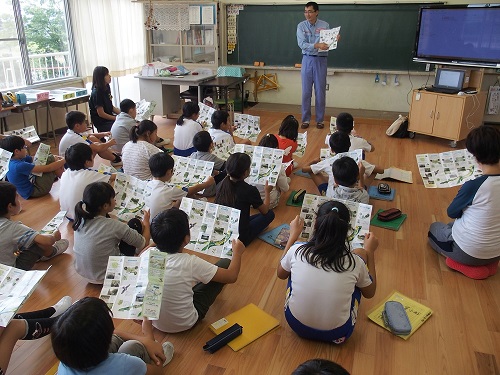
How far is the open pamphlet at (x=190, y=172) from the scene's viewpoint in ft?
10.3

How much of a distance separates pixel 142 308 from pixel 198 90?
5.01 meters

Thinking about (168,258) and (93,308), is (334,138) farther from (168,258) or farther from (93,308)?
(93,308)

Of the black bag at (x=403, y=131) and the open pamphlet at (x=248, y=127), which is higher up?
the open pamphlet at (x=248, y=127)

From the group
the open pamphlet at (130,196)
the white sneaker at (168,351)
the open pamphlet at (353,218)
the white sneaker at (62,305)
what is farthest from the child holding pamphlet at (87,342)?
the open pamphlet at (130,196)

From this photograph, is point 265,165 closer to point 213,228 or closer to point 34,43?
point 213,228

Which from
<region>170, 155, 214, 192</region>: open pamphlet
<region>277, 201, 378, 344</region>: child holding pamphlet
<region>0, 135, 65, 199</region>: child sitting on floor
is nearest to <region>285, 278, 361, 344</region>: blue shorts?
<region>277, 201, 378, 344</region>: child holding pamphlet

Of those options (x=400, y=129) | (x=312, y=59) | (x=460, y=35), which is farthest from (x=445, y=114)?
(x=312, y=59)

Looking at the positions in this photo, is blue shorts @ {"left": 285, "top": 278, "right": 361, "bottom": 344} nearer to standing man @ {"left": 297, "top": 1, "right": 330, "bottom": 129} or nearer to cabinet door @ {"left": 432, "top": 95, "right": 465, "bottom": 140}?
cabinet door @ {"left": 432, "top": 95, "right": 465, "bottom": 140}

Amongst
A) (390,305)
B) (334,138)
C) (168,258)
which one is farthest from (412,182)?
(168,258)

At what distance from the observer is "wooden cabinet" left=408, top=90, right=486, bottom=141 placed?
5098mm

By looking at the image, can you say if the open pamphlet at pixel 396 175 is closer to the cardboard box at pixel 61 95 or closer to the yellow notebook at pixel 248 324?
the yellow notebook at pixel 248 324

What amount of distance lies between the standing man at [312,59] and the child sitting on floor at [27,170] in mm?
3598

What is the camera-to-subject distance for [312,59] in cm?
600

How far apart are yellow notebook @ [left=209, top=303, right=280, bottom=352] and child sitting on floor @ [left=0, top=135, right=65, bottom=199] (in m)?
2.38
